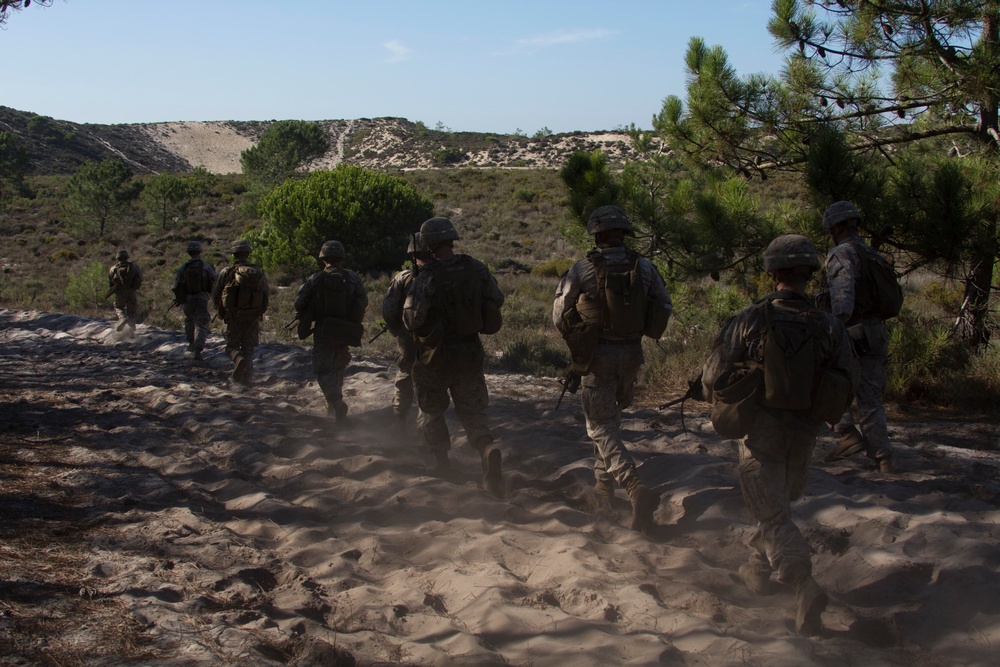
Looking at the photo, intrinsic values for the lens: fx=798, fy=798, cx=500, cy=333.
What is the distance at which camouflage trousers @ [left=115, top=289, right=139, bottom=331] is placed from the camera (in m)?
14.4

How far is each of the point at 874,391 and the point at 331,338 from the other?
4.85 metres

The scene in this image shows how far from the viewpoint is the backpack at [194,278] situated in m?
11.6

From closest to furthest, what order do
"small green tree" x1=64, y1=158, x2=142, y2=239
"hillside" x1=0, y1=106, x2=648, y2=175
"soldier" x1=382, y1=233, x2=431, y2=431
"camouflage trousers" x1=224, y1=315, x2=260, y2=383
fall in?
"soldier" x1=382, y1=233, x2=431, y2=431, "camouflage trousers" x1=224, y1=315, x2=260, y2=383, "small green tree" x1=64, y1=158, x2=142, y2=239, "hillside" x1=0, y1=106, x2=648, y2=175

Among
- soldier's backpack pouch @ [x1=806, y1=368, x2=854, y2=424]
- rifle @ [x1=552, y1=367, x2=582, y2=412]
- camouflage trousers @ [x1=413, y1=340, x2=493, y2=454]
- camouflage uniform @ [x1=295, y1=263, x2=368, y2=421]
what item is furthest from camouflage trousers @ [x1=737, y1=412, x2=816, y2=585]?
camouflage uniform @ [x1=295, y1=263, x2=368, y2=421]

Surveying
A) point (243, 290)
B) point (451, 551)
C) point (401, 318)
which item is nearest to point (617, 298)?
point (451, 551)

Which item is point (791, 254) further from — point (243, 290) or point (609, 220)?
point (243, 290)

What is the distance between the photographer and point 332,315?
7.88 metres

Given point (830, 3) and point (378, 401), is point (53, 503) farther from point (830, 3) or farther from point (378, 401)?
point (830, 3)

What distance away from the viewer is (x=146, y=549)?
15.0 ft

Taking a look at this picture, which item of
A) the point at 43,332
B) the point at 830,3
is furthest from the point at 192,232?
the point at 830,3

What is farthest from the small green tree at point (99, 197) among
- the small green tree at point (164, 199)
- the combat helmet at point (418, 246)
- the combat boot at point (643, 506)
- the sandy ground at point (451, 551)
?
the combat boot at point (643, 506)

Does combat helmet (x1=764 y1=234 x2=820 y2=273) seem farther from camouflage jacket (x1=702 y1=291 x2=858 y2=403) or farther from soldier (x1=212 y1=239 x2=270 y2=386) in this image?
soldier (x1=212 y1=239 x2=270 y2=386)

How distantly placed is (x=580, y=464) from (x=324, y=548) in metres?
2.26

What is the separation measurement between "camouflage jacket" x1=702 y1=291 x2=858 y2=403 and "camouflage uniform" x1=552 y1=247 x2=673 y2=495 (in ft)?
3.63
